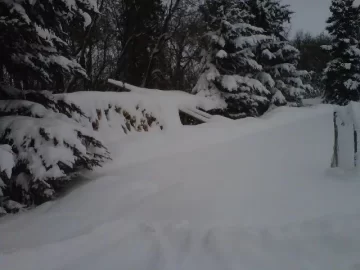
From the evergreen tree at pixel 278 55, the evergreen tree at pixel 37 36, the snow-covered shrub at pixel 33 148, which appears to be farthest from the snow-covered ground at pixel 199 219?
the evergreen tree at pixel 278 55

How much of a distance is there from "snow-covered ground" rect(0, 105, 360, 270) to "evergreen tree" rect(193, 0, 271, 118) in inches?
294

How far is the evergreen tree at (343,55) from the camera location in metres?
20.7

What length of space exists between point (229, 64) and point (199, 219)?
11545 mm

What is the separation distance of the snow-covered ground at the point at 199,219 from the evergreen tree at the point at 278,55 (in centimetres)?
1374

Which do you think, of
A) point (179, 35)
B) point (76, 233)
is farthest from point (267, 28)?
point (76, 233)

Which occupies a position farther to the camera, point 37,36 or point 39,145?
point 37,36

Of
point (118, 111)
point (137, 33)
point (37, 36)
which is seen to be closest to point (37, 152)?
point (37, 36)

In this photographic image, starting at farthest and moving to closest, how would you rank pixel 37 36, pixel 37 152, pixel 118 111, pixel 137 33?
pixel 137 33
pixel 118 111
pixel 37 36
pixel 37 152

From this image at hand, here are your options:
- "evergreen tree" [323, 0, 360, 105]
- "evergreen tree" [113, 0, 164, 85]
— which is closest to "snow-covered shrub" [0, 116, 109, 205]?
"evergreen tree" [113, 0, 164, 85]

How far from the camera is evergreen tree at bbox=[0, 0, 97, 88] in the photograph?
413cm

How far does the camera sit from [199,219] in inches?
125

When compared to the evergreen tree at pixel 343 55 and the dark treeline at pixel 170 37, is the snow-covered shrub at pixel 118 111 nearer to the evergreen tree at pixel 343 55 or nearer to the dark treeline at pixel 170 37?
the dark treeline at pixel 170 37

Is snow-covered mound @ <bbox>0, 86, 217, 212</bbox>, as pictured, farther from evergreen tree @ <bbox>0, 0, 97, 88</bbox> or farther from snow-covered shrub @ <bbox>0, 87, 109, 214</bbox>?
evergreen tree @ <bbox>0, 0, 97, 88</bbox>

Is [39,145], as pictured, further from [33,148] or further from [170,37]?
[170,37]
